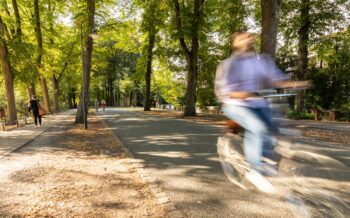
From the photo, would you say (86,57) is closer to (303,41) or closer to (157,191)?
(157,191)

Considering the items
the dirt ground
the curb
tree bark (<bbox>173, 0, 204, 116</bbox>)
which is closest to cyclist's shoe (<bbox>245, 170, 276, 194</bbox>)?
the curb

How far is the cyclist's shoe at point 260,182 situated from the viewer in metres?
4.48

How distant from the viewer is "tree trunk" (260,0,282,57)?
13000 millimetres

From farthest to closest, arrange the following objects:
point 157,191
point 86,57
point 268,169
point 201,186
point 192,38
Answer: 1. point 192,38
2. point 86,57
3. point 201,186
4. point 157,191
5. point 268,169

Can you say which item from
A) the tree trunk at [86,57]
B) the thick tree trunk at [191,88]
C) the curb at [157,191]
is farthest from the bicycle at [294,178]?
the thick tree trunk at [191,88]

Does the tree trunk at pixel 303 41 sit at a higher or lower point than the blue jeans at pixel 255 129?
higher

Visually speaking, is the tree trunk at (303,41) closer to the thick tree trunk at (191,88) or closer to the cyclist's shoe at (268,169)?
the thick tree trunk at (191,88)

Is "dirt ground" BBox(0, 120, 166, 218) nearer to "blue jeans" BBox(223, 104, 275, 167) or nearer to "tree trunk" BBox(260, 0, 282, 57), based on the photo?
"blue jeans" BBox(223, 104, 275, 167)

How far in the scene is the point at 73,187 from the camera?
5.65m

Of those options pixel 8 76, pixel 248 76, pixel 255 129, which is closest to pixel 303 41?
pixel 8 76

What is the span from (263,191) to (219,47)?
27166 mm

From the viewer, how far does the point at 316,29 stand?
22562mm

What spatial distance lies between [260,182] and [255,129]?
888 millimetres

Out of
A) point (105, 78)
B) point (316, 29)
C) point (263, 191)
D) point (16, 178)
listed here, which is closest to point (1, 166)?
point (16, 178)
